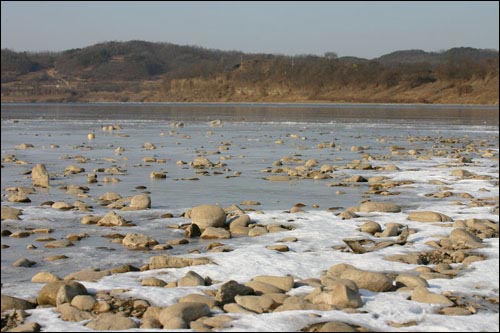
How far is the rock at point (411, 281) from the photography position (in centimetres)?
683

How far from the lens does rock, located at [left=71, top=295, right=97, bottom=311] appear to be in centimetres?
610

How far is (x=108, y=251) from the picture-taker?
28.2 ft

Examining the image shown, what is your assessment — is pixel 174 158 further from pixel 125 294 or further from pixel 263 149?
pixel 125 294

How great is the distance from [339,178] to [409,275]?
8.52 metres

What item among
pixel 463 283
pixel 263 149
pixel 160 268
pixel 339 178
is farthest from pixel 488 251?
pixel 263 149

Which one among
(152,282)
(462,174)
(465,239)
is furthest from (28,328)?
(462,174)

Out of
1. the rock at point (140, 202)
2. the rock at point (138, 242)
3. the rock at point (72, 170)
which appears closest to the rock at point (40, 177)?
the rock at point (72, 170)

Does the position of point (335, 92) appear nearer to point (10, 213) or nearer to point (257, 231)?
point (10, 213)

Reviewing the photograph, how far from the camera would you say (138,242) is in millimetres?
8891

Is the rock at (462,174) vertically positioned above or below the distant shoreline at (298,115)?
below

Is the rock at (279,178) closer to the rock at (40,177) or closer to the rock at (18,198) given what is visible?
the rock at (40,177)

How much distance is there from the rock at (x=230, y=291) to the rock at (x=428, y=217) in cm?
451

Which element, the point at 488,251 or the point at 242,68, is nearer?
the point at 488,251

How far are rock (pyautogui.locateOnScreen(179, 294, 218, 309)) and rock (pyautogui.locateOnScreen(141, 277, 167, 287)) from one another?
0.62 meters
